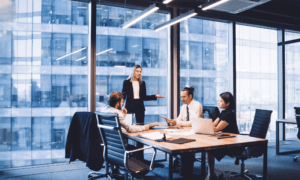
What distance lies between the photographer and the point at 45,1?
4152mm

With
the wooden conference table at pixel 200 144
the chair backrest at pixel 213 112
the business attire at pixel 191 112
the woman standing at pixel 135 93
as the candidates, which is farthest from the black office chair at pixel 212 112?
the wooden conference table at pixel 200 144

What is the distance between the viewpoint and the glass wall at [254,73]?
5773 millimetres

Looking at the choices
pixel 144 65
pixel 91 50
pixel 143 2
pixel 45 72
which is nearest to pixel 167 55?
pixel 144 65

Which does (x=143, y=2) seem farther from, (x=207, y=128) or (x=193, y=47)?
(x=207, y=128)

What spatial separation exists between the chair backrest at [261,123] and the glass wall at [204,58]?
187 centimetres

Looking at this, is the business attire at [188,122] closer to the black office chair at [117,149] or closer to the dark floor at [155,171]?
the dark floor at [155,171]

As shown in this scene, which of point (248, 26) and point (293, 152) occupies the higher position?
point (248, 26)

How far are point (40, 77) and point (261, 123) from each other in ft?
11.8

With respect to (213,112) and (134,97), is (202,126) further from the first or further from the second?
(134,97)

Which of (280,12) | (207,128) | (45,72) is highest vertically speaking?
(280,12)

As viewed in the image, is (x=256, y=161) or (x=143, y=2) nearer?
(x=256, y=161)

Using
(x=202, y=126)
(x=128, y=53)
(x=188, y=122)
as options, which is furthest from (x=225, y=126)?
(x=128, y=53)

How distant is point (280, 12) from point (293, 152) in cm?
327

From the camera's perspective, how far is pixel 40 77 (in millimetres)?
4137
